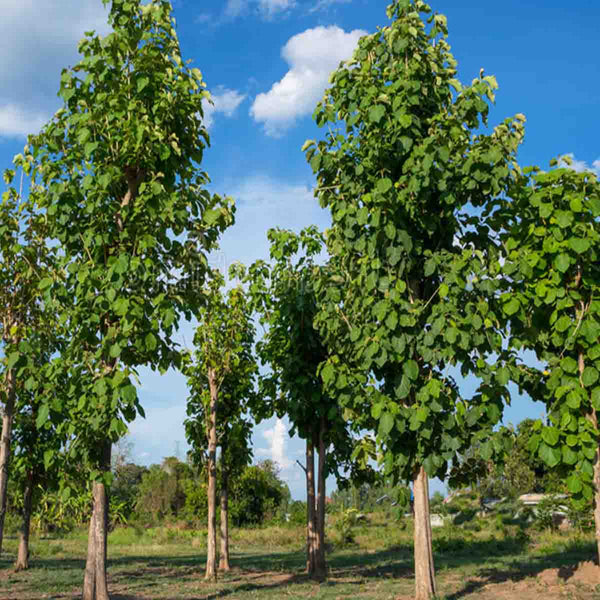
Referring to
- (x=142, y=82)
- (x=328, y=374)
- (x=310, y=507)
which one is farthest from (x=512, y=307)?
(x=310, y=507)

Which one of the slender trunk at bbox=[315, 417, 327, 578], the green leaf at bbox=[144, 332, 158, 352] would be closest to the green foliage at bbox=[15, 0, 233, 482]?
the green leaf at bbox=[144, 332, 158, 352]

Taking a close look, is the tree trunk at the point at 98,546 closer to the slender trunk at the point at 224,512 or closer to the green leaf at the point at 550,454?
the green leaf at the point at 550,454

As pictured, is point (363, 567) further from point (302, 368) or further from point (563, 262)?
point (563, 262)

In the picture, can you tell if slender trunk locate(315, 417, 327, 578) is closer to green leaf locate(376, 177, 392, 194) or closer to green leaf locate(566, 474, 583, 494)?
green leaf locate(566, 474, 583, 494)

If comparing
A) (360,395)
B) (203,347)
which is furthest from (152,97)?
(203,347)

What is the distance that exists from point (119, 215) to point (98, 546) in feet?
16.1

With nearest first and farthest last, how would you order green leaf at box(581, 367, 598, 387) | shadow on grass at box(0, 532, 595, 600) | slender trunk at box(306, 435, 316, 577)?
1. green leaf at box(581, 367, 598, 387)
2. shadow on grass at box(0, 532, 595, 600)
3. slender trunk at box(306, 435, 316, 577)

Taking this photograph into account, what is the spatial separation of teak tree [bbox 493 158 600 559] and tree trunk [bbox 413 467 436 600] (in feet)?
5.71

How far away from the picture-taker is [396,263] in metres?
9.41

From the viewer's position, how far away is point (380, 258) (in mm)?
9523

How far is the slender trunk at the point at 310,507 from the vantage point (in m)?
14.2

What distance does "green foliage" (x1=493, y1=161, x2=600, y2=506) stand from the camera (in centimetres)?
830

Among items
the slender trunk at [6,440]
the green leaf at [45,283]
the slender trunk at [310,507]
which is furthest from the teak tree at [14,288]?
the slender trunk at [310,507]

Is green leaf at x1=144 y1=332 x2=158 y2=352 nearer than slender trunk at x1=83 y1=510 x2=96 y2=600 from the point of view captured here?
Yes
